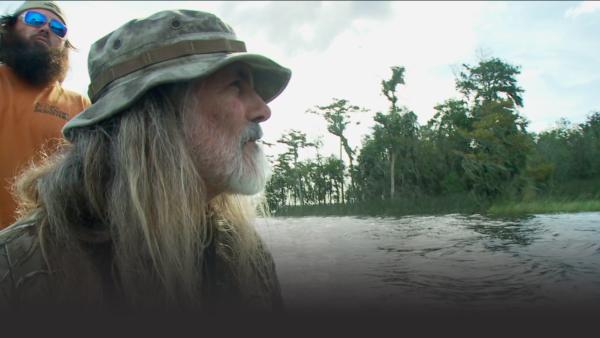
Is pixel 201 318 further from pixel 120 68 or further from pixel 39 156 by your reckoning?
pixel 39 156

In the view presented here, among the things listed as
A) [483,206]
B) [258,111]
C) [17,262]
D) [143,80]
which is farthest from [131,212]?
[483,206]

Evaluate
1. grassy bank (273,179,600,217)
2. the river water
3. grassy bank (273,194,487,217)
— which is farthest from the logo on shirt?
grassy bank (273,194,487,217)

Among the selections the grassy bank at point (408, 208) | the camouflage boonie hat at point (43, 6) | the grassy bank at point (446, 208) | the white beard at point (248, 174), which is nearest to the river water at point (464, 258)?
the grassy bank at point (446, 208)

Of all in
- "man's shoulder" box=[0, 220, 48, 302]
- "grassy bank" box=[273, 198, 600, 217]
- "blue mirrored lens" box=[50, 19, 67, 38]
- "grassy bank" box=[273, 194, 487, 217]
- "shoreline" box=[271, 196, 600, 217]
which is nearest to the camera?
"man's shoulder" box=[0, 220, 48, 302]

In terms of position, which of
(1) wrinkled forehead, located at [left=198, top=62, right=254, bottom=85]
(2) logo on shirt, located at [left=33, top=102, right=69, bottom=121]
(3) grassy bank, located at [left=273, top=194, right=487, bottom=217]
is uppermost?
(2) logo on shirt, located at [left=33, top=102, right=69, bottom=121]

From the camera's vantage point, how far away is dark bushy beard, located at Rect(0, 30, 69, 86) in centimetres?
221

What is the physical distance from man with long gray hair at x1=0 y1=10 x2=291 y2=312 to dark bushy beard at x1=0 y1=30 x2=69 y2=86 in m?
1.07

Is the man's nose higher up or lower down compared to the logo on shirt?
lower down

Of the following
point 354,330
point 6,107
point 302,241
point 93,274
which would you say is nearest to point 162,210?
point 93,274

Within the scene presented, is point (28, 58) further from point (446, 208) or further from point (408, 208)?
point (408, 208)

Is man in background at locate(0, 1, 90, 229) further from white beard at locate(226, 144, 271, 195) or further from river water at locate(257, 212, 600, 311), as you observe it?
river water at locate(257, 212, 600, 311)

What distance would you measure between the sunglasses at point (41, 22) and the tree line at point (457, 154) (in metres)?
1.40

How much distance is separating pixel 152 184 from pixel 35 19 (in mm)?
1582

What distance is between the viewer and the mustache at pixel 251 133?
1.45 metres
